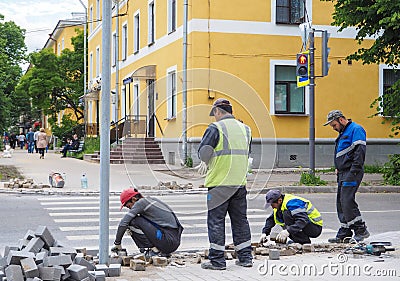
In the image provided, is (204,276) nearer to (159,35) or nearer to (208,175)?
(208,175)

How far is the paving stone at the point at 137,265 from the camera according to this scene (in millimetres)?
6957

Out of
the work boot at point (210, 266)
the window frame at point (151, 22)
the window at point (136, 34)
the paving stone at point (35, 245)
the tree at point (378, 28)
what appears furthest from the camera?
the window at point (136, 34)

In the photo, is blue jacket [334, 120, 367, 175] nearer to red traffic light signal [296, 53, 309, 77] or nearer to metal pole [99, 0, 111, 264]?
metal pole [99, 0, 111, 264]

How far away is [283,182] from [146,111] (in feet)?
39.3

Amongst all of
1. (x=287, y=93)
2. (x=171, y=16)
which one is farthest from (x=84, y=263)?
(x=171, y=16)

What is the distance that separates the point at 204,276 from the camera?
6.77m

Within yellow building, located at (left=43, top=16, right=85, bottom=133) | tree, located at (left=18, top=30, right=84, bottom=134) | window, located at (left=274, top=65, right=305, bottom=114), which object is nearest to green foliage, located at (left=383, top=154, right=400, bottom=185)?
window, located at (left=274, top=65, right=305, bottom=114)

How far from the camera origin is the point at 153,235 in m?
7.49

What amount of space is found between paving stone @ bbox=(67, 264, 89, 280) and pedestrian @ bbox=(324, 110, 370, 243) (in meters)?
4.19

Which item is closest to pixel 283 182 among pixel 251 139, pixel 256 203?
pixel 256 203

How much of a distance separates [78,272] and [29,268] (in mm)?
443

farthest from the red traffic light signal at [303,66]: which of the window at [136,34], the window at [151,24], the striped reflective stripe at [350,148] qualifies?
the window at [136,34]

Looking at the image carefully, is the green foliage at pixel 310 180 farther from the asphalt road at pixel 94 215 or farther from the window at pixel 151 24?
the window at pixel 151 24

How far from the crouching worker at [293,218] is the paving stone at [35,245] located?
9.85 feet
